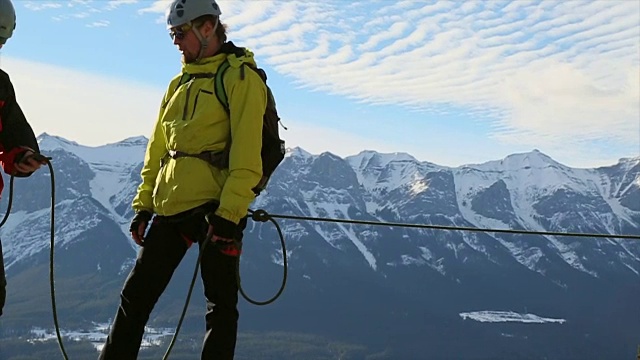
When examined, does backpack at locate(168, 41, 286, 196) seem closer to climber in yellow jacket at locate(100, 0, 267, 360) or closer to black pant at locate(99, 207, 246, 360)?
climber in yellow jacket at locate(100, 0, 267, 360)

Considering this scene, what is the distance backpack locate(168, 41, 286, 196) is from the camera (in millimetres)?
5086

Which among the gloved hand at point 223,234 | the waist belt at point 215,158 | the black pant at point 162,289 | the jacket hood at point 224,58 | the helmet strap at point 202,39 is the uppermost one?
the helmet strap at point 202,39

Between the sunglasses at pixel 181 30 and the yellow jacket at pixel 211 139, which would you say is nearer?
the yellow jacket at pixel 211 139

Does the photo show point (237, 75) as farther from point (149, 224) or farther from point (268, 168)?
point (149, 224)

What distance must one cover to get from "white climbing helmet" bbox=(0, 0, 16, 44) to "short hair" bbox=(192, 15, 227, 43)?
101 cm

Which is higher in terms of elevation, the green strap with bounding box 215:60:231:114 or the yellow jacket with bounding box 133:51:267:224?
the green strap with bounding box 215:60:231:114

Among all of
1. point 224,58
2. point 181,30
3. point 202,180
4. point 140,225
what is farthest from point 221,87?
point 140,225

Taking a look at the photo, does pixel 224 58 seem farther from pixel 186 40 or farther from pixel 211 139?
pixel 211 139

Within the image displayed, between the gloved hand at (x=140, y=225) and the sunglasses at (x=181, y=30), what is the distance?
109cm

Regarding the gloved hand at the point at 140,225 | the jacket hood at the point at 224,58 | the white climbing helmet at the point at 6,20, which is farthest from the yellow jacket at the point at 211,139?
the white climbing helmet at the point at 6,20

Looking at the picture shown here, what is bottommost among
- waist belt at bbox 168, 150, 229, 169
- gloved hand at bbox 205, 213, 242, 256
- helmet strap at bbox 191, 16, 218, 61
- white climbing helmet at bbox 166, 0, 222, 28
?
gloved hand at bbox 205, 213, 242, 256

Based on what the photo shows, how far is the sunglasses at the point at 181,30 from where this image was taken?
16.9 ft

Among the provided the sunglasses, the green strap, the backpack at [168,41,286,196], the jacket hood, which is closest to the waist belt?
the backpack at [168,41,286,196]

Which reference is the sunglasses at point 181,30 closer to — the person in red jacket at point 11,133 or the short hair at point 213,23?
the short hair at point 213,23
